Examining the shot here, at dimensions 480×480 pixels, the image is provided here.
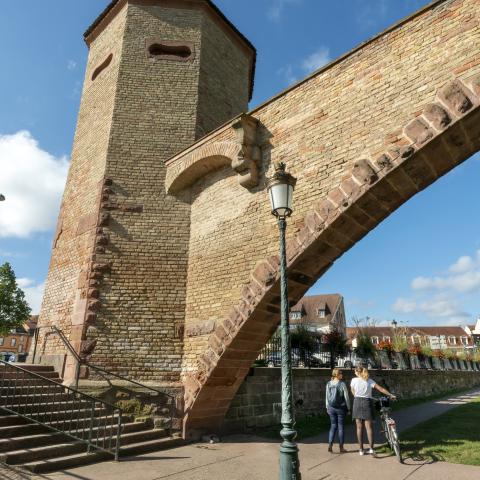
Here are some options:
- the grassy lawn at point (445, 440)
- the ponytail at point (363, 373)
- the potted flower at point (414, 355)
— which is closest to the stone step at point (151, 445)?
the ponytail at point (363, 373)

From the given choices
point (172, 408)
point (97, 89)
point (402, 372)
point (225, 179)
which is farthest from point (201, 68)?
point (402, 372)

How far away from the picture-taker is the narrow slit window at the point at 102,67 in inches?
482

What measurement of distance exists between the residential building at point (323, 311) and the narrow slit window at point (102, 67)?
3520 centimetres

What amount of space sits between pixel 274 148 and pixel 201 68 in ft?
17.2

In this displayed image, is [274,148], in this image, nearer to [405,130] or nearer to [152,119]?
[405,130]

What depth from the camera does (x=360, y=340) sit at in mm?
16000

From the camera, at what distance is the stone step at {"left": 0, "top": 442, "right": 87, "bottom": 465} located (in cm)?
550

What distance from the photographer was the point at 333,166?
22.4ft

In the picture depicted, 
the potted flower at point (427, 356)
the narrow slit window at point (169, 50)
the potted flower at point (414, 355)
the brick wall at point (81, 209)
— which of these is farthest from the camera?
the potted flower at point (427, 356)

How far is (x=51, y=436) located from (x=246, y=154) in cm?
634

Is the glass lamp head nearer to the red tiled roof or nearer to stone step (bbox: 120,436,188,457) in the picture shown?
stone step (bbox: 120,436,188,457)

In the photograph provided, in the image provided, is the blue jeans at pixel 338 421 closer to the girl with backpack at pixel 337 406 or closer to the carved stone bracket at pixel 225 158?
the girl with backpack at pixel 337 406

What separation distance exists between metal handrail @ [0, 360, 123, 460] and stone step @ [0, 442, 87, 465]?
14 cm

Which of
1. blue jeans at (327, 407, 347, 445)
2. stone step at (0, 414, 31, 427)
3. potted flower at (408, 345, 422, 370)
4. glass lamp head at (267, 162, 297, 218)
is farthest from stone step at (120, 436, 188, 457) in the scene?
potted flower at (408, 345, 422, 370)
